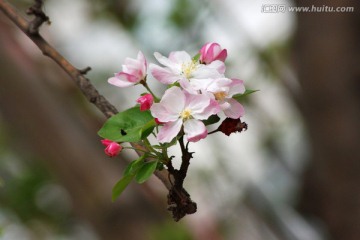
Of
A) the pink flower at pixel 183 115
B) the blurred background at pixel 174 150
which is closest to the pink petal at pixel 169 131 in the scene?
the pink flower at pixel 183 115

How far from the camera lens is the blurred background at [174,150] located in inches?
60.4

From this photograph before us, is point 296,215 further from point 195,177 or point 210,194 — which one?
point 195,177

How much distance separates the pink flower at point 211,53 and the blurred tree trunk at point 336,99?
1346 mm

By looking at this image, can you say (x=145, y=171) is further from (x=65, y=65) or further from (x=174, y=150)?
(x=174, y=150)

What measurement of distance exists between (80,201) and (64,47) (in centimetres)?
87

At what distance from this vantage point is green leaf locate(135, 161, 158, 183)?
1.37 ft

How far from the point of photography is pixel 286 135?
2660 mm

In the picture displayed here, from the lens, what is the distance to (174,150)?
1.68 m

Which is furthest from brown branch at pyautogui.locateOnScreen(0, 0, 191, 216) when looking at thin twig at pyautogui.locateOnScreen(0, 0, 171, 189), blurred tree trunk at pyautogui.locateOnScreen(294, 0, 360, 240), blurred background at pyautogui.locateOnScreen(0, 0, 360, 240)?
blurred tree trunk at pyautogui.locateOnScreen(294, 0, 360, 240)

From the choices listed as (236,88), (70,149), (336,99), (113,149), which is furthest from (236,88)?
(336,99)

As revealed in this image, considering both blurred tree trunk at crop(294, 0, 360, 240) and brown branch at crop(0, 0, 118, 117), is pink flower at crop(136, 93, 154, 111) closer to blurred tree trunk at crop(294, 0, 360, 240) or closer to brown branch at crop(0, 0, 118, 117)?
brown branch at crop(0, 0, 118, 117)

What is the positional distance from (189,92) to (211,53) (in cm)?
6

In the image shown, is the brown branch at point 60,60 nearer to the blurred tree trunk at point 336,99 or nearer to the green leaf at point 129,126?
the green leaf at point 129,126

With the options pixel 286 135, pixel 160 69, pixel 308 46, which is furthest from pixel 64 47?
pixel 160 69
